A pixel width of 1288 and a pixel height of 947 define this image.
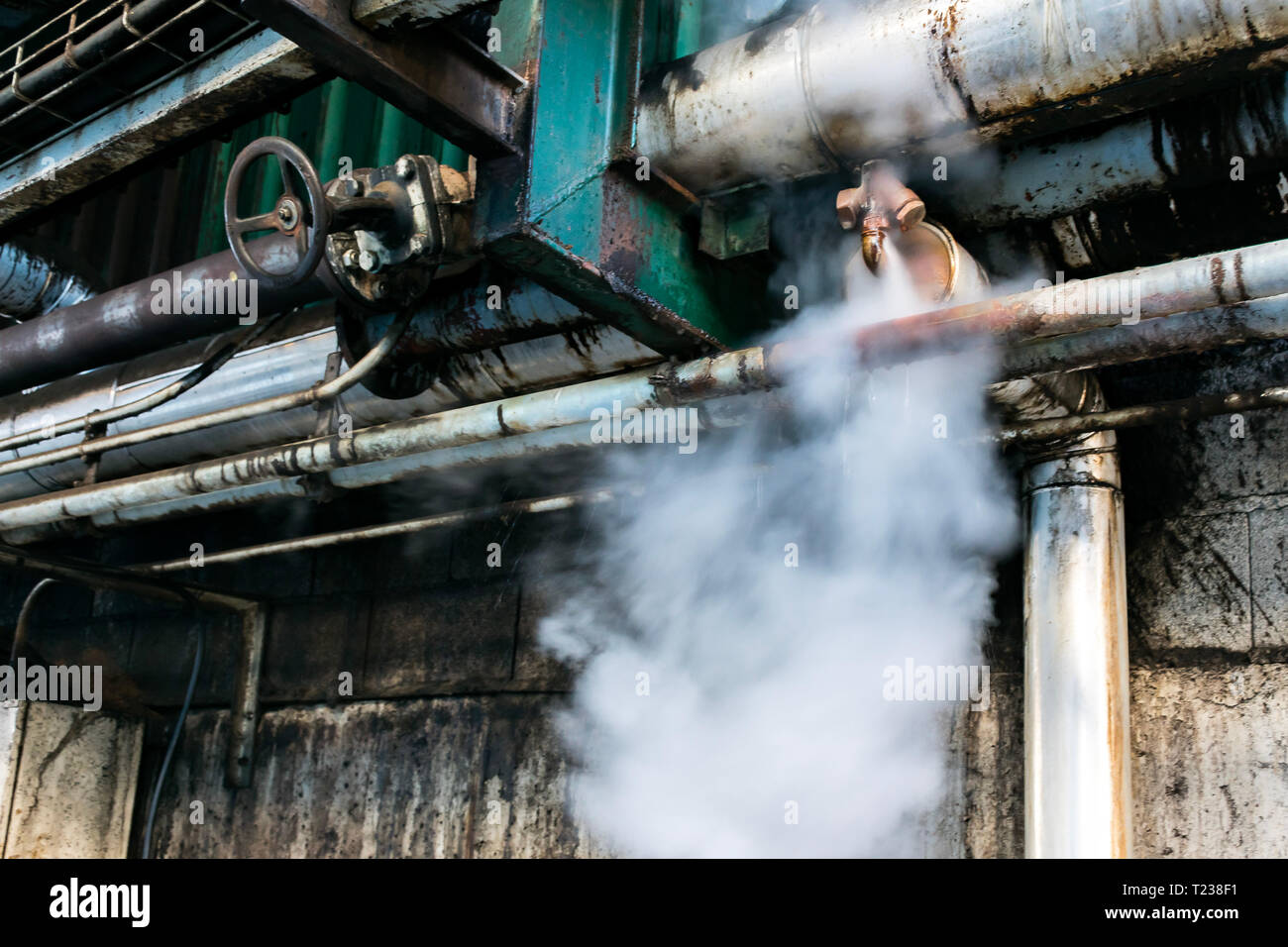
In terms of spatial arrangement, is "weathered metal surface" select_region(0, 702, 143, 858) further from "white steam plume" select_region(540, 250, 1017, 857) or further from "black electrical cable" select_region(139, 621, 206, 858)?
"white steam plume" select_region(540, 250, 1017, 857)

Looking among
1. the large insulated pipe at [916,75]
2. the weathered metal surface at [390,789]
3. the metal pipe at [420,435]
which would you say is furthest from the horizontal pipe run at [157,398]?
the weathered metal surface at [390,789]

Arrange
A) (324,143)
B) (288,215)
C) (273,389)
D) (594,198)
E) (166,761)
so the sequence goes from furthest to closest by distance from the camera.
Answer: (166,761), (324,143), (273,389), (594,198), (288,215)

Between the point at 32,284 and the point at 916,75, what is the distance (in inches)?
145

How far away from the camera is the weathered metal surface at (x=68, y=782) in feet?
14.6

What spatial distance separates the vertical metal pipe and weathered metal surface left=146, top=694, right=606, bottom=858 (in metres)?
1.48

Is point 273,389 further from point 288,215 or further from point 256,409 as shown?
point 288,215

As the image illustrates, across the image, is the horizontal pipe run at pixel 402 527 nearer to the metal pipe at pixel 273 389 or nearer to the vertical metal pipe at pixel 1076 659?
the metal pipe at pixel 273 389

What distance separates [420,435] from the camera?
123 inches

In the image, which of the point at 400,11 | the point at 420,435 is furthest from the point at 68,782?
the point at 400,11

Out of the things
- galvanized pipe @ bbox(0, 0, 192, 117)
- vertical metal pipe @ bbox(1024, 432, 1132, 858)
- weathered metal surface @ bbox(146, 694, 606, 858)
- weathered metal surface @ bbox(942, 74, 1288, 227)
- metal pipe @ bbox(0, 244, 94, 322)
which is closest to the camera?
weathered metal surface @ bbox(942, 74, 1288, 227)

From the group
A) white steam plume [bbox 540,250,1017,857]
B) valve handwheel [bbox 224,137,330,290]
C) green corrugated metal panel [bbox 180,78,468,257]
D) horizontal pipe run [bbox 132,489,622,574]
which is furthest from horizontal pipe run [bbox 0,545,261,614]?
valve handwheel [bbox 224,137,330,290]

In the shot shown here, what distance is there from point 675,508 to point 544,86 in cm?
150

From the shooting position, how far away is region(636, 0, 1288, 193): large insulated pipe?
6.86 ft

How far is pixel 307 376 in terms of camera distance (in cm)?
346
